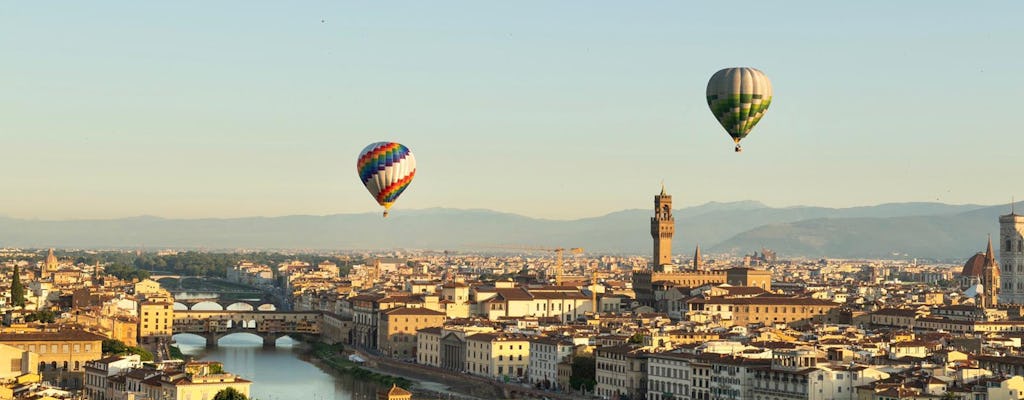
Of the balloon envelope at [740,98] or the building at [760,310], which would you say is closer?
the balloon envelope at [740,98]

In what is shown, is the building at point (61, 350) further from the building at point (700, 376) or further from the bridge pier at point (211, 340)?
the bridge pier at point (211, 340)

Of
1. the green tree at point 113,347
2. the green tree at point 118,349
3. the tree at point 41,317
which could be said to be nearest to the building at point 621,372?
the green tree at point 118,349

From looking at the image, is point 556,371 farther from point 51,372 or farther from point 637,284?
point 637,284

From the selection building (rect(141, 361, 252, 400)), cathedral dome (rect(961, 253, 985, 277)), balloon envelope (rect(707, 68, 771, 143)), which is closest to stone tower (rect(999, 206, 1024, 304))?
cathedral dome (rect(961, 253, 985, 277))

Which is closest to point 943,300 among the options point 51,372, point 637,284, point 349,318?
point 637,284

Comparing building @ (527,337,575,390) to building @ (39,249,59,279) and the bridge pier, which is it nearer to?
the bridge pier

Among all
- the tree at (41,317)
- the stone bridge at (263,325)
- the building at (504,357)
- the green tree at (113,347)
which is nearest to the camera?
the green tree at (113,347)

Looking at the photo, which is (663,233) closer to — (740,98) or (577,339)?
(577,339)
